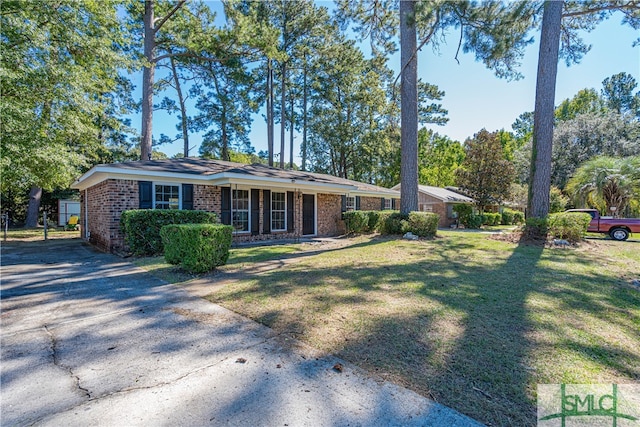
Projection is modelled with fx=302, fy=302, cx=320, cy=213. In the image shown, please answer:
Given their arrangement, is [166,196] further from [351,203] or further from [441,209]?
[441,209]

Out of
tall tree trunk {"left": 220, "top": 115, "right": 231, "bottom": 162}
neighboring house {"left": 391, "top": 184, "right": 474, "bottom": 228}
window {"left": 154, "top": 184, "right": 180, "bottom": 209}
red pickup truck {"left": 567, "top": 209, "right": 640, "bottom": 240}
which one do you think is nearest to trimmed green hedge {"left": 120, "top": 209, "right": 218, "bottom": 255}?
window {"left": 154, "top": 184, "right": 180, "bottom": 209}

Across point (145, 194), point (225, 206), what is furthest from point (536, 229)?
point (145, 194)

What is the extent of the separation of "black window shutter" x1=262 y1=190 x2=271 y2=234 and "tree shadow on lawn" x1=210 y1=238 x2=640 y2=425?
20.0ft

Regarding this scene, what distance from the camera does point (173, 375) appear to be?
2545 millimetres

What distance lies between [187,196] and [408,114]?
9.17m

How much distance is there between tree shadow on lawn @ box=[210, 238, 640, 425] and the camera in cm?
243

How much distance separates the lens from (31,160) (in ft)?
30.0

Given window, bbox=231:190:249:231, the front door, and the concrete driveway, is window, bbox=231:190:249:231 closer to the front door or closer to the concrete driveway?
the front door

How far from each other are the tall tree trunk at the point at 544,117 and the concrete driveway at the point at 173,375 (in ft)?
35.9

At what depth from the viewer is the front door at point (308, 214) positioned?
14.1 meters

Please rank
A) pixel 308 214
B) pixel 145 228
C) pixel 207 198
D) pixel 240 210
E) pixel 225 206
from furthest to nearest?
1. pixel 308 214
2. pixel 240 210
3. pixel 225 206
4. pixel 207 198
5. pixel 145 228

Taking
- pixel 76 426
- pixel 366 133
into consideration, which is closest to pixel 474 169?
pixel 366 133

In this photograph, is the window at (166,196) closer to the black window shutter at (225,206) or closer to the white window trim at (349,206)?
the black window shutter at (225,206)

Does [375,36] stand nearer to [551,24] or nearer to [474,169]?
[551,24]
